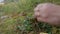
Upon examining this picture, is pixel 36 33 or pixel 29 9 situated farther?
pixel 29 9

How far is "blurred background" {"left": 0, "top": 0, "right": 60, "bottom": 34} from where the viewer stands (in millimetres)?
2775

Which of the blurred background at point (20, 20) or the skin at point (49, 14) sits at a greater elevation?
the skin at point (49, 14)

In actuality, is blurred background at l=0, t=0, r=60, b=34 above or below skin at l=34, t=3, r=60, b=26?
below

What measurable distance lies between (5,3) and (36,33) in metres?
1.24

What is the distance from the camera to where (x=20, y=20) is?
304cm

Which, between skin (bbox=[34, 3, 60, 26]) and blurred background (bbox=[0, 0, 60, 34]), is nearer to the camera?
skin (bbox=[34, 3, 60, 26])

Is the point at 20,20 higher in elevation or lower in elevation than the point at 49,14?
lower

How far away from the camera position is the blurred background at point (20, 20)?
2.78 metres

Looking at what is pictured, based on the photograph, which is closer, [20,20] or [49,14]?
[49,14]

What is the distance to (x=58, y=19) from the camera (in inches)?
93.4

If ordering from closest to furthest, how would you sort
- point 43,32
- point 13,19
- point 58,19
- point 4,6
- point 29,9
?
point 58,19, point 43,32, point 13,19, point 29,9, point 4,6

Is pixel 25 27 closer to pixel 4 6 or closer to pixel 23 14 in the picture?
pixel 23 14

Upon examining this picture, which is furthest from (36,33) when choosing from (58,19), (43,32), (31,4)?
(31,4)

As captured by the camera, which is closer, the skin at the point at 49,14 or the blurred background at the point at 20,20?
the skin at the point at 49,14
